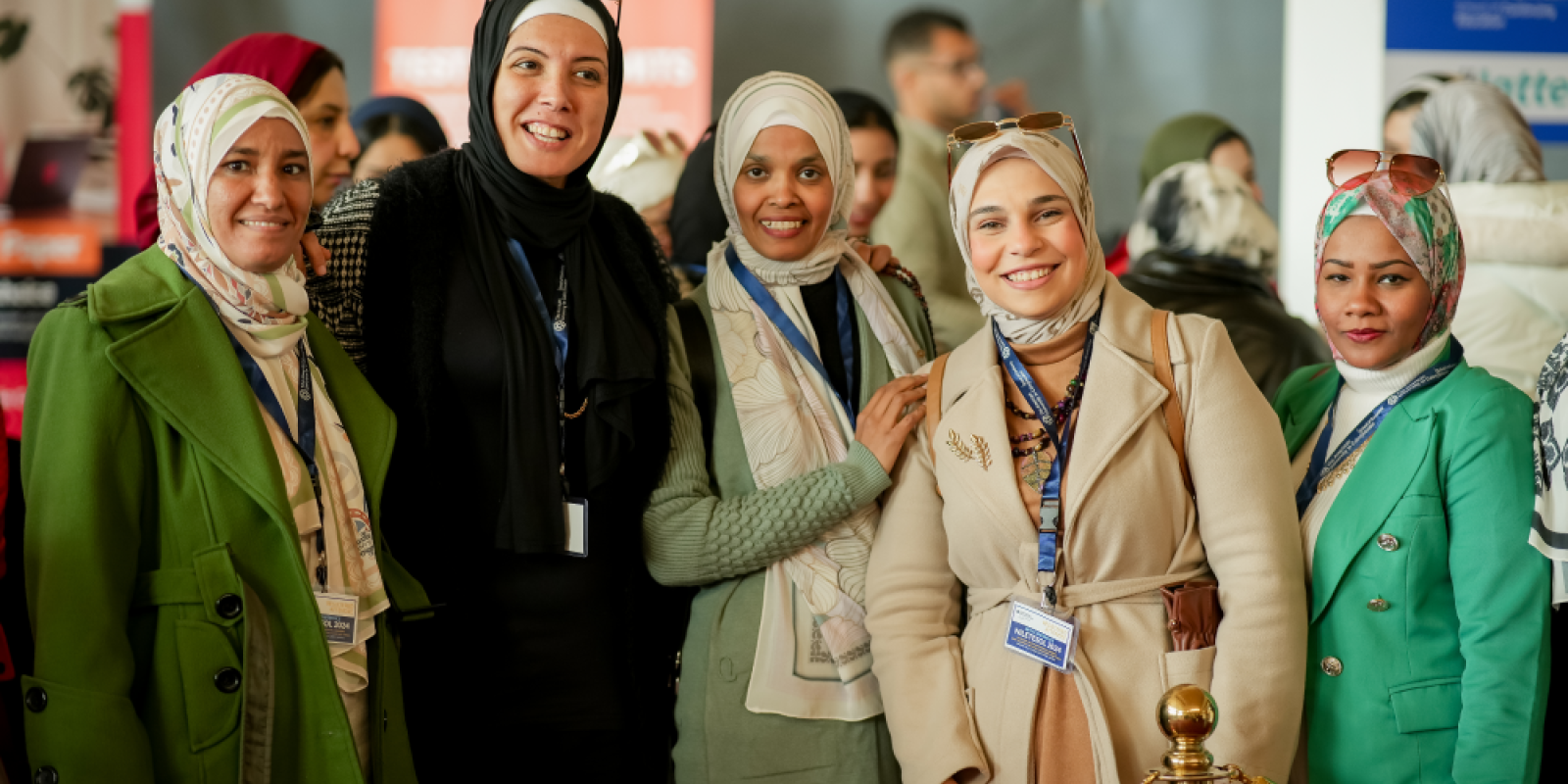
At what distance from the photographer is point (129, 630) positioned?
1964mm

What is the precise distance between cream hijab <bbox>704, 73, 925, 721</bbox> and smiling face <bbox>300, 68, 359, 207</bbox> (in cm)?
116

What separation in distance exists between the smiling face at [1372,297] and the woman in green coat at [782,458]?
2.48 ft

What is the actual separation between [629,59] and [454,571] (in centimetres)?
405

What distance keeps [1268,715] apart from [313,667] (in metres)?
1.48

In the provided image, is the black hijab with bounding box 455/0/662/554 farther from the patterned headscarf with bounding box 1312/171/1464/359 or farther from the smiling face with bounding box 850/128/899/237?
the smiling face with bounding box 850/128/899/237

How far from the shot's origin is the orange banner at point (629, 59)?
6051 millimetres

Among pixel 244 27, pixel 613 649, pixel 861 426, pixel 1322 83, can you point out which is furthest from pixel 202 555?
pixel 1322 83

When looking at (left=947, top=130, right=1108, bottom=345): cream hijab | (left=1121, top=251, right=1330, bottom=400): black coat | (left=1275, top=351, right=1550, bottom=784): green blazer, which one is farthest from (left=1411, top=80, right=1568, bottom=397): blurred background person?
(left=947, top=130, right=1108, bottom=345): cream hijab

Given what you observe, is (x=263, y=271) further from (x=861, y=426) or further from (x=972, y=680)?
(x=972, y=680)

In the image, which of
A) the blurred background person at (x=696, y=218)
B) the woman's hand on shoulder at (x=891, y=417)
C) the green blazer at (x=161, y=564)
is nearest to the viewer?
the green blazer at (x=161, y=564)

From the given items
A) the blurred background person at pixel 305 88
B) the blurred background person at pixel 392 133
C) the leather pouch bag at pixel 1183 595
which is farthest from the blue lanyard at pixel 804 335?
the blurred background person at pixel 392 133

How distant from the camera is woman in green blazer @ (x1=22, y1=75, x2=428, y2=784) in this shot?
1.87 m

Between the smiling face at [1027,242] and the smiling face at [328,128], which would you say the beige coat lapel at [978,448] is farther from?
the smiling face at [328,128]

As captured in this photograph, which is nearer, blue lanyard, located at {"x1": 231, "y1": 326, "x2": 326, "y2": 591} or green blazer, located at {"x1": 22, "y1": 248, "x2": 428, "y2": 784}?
green blazer, located at {"x1": 22, "y1": 248, "x2": 428, "y2": 784}
